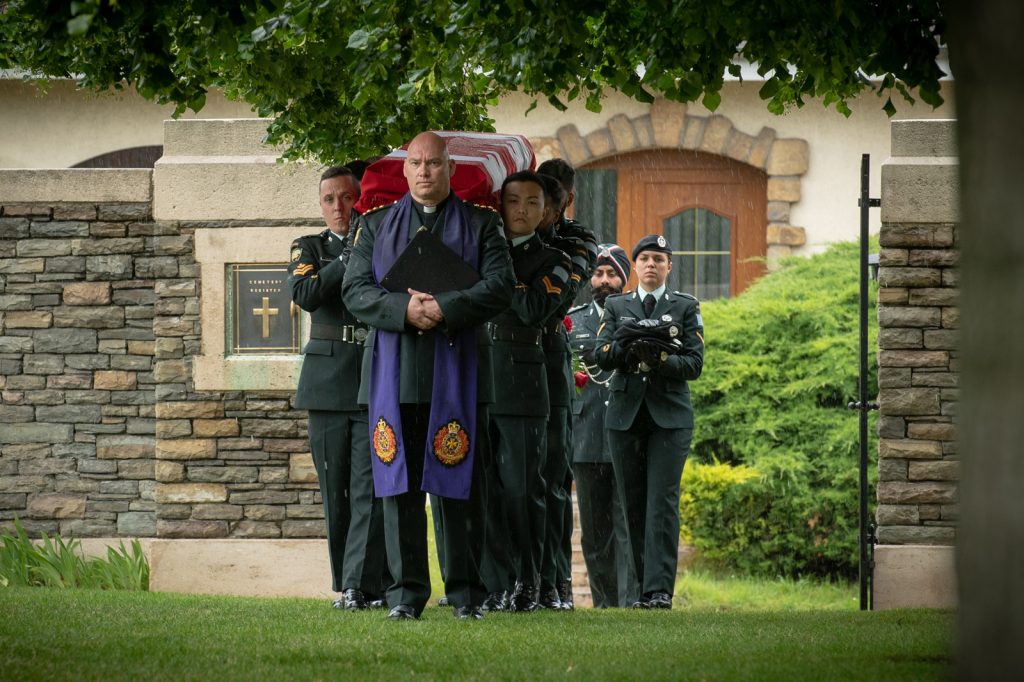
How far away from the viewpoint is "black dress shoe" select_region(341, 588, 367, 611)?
7445 millimetres

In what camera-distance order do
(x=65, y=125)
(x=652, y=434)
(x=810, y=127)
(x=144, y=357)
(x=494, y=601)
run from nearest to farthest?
(x=494, y=601) → (x=652, y=434) → (x=144, y=357) → (x=810, y=127) → (x=65, y=125)

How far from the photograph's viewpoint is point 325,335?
7.94 metres

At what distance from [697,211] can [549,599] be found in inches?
386

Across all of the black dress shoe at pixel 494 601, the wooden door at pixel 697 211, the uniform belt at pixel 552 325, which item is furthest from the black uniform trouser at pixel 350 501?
the wooden door at pixel 697 211

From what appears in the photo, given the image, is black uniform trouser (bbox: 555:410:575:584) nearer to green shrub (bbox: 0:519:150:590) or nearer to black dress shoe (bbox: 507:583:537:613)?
black dress shoe (bbox: 507:583:537:613)

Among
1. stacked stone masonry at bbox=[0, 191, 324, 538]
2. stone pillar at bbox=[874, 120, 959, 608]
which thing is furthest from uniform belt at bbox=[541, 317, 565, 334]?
stacked stone masonry at bbox=[0, 191, 324, 538]

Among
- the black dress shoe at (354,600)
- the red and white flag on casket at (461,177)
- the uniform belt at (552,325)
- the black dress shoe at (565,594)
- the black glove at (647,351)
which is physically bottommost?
the black dress shoe at (565,594)

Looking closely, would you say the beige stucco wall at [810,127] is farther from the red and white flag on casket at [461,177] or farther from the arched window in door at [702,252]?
the red and white flag on casket at [461,177]

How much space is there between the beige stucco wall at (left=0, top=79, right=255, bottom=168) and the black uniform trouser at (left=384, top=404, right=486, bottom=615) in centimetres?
1111

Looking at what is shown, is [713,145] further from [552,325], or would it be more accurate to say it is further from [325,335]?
[325,335]

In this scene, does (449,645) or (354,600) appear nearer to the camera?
(449,645)

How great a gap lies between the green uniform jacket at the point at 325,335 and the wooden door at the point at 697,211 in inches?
365

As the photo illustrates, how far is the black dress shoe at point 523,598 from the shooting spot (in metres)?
7.45

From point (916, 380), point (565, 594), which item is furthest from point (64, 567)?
point (916, 380)
